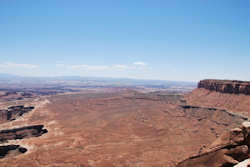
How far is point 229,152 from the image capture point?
1642cm

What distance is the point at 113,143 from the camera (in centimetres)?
5212

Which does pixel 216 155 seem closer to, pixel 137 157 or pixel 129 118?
pixel 137 157

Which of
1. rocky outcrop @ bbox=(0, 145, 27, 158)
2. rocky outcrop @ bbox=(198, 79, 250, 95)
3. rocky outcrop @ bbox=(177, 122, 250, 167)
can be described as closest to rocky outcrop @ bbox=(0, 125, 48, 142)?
rocky outcrop @ bbox=(0, 145, 27, 158)

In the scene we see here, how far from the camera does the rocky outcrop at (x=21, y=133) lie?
60078 mm

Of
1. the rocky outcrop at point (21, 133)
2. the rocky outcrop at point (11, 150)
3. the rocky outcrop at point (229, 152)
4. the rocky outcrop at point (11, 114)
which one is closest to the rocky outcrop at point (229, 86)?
the rocky outcrop at point (229, 152)

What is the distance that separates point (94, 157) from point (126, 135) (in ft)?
62.1

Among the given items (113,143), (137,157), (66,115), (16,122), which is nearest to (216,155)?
(137,157)

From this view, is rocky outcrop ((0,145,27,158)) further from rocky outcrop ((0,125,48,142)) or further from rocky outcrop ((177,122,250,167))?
rocky outcrop ((177,122,250,167))

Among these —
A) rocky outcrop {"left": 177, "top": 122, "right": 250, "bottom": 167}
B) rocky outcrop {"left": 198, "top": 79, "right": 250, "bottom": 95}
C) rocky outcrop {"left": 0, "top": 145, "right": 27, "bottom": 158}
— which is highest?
rocky outcrop {"left": 198, "top": 79, "right": 250, "bottom": 95}

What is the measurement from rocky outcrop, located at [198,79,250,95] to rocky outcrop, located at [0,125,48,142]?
78.7 meters

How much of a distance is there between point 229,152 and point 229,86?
278ft

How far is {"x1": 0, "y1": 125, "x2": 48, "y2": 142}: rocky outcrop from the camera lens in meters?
60.1

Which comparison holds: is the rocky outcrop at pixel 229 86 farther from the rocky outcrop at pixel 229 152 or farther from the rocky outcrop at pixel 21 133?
the rocky outcrop at pixel 21 133

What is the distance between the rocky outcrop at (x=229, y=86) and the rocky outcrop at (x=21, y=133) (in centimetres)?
7873
